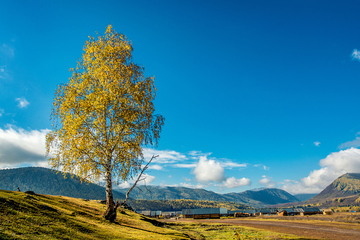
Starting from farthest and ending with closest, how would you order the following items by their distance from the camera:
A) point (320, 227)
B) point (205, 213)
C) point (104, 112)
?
1. point (205, 213)
2. point (320, 227)
3. point (104, 112)

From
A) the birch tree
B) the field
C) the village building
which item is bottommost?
the village building

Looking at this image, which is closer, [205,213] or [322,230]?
[322,230]

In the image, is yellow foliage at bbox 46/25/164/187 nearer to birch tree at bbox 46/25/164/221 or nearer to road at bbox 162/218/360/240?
birch tree at bbox 46/25/164/221

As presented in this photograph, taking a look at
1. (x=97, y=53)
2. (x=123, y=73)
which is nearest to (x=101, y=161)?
(x=123, y=73)

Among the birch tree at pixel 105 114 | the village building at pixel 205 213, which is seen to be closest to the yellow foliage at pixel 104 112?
the birch tree at pixel 105 114

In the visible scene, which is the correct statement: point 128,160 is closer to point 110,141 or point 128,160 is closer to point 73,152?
point 110,141

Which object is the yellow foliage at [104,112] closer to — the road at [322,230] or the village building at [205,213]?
the road at [322,230]

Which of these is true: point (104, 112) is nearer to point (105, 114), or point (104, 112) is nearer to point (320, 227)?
point (105, 114)

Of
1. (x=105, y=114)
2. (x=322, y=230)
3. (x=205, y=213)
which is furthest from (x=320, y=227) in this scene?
(x=205, y=213)

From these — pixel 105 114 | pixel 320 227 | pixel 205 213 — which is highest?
pixel 105 114

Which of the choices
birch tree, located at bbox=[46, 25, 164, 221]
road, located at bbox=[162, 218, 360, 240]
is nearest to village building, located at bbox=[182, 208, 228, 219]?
road, located at bbox=[162, 218, 360, 240]

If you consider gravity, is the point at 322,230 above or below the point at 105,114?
below

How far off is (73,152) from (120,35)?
1709 cm

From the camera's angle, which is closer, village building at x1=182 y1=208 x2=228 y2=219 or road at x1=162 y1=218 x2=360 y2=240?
road at x1=162 y1=218 x2=360 y2=240
